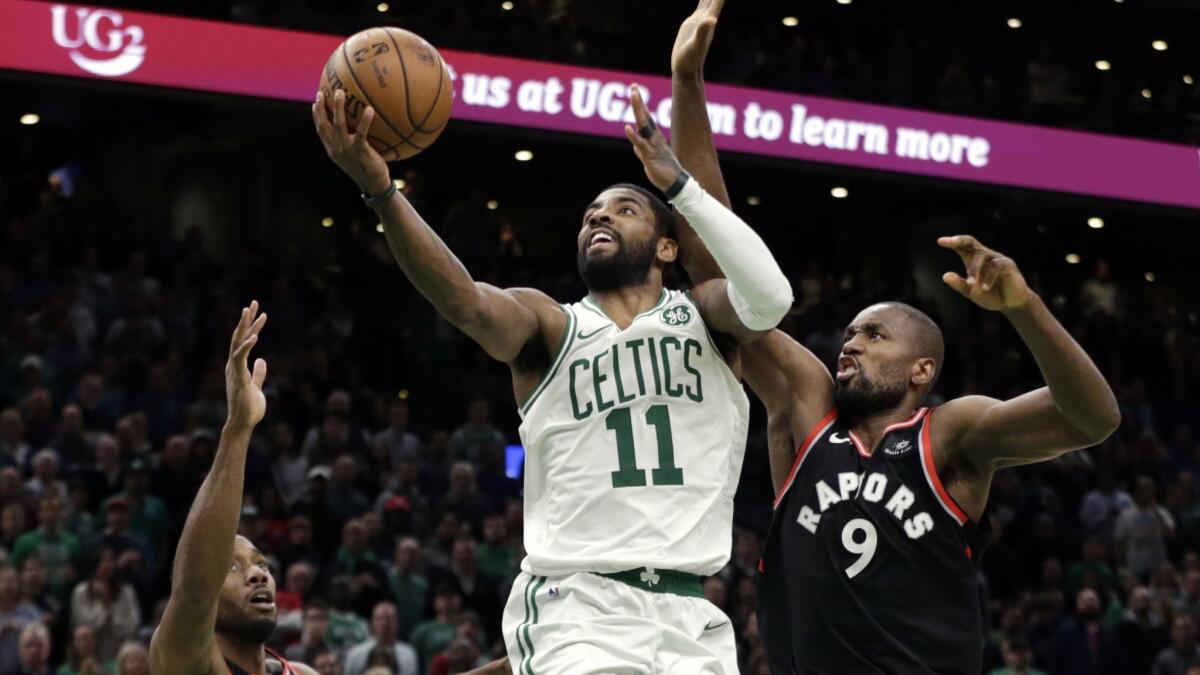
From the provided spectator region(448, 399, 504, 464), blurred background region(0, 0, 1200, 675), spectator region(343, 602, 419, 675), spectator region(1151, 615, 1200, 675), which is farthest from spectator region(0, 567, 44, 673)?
spectator region(1151, 615, 1200, 675)

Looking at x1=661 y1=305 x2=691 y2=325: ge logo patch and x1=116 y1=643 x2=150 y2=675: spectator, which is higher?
x1=661 y1=305 x2=691 y2=325: ge logo patch

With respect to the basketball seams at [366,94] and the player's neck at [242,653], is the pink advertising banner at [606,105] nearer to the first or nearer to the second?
the basketball seams at [366,94]

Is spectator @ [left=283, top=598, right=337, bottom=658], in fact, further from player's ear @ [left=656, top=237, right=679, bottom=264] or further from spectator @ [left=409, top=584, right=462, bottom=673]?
player's ear @ [left=656, top=237, right=679, bottom=264]

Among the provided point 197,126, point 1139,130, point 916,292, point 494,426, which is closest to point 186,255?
point 494,426

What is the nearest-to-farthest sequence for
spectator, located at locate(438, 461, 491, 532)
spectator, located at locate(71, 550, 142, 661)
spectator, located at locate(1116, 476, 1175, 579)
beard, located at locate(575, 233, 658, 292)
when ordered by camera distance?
beard, located at locate(575, 233, 658, 292) → spectator, located at locate(71, 550, 142, 661) → spectator, located at locate(438, 461, 491, 532) → spectator, located at locate(1116, 476, 1175, 579)

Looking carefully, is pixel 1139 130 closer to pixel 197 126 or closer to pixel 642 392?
pixel 197 126

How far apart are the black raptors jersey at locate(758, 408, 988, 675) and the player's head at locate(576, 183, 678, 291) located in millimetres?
777

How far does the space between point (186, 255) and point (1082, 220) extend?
1136cm

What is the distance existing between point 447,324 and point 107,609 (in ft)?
19.5

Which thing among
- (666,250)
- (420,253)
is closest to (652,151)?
(666,250)

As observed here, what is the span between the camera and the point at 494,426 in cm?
1459

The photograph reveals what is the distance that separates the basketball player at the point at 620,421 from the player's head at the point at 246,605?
66 centimetres

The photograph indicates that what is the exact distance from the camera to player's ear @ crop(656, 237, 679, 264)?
5359 mm

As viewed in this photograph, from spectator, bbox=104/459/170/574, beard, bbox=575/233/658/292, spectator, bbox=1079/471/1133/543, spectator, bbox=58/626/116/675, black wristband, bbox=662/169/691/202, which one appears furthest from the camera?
spectator, bbox=1079/471/1133/543
